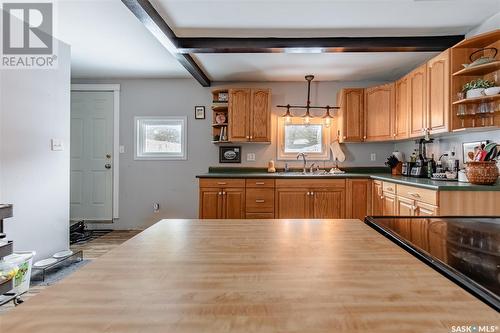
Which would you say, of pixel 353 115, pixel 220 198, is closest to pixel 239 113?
pixel 220 198

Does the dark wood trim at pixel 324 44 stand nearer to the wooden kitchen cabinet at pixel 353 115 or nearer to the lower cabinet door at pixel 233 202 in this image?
the wooden kitchen cabinet at pixel 353 115

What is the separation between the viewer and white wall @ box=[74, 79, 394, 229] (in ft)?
14.5

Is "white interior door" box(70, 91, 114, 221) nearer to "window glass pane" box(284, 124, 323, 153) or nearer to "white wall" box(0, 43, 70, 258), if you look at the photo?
"white wall" box(0, 43, 70, 258)

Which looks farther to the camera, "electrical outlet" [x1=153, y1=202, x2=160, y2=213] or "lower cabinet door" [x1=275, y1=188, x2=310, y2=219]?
"electrical outlet" [x1=153, y1=202, x2=160, y2=213]

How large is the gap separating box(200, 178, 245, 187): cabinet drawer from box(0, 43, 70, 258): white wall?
59.1 inches

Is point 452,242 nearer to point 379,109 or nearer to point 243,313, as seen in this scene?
point 243,313

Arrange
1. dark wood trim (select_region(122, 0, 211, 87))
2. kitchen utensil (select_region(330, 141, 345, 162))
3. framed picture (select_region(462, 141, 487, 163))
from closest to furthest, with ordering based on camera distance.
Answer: dark wood trim (select_region(122, 0, 211, 87))
framed picture (select_region(462, 141, 487, 163))
kitchen utensil (select_region(330, 141, 345, 162))

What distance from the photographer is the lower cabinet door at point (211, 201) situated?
145 inches

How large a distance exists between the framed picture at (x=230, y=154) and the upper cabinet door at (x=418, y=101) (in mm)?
2291

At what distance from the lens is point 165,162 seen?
4.45m

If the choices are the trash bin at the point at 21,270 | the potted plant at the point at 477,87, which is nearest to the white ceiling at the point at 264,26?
the potted plant at the point at 477,87

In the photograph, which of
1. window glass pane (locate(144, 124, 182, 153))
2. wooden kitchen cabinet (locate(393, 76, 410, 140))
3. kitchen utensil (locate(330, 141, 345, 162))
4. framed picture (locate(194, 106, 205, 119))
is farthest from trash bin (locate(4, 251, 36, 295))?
wooden kitchen cabinet (locate(393, 76, 410, 140))

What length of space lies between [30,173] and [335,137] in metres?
3.72

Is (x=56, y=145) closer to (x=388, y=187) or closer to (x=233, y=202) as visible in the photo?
(x=233, y=202)
